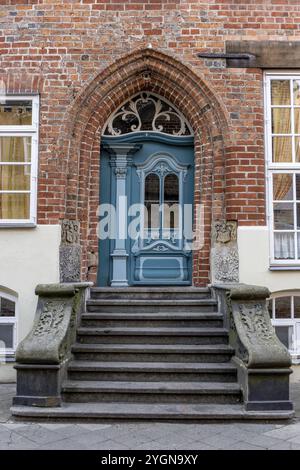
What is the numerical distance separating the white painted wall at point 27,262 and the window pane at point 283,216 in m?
3.18

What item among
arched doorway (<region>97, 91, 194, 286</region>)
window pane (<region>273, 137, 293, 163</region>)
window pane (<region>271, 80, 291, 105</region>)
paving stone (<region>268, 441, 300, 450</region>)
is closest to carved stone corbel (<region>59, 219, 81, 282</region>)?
arched doorway (<region>97, 91, 194, 286</region>)

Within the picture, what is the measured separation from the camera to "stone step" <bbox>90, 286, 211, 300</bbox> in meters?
6.76

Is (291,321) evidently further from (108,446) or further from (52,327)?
(108,446)

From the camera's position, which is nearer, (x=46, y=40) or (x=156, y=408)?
(x=156, y=408)

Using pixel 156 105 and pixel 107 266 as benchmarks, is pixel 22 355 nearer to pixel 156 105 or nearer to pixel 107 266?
pixel 107 266

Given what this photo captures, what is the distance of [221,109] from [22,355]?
174 inches

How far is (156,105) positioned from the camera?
25.1 feet

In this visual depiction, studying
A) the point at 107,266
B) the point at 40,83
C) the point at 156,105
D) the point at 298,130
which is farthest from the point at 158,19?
the point at 107,266

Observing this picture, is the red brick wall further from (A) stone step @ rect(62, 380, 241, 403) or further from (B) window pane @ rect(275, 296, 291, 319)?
(A) stone step @ rect(62, 380, 241, 403)

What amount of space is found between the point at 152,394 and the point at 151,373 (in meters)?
0.35

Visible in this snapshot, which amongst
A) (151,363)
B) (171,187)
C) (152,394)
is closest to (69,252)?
(171,187)

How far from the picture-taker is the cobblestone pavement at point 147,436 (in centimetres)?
415

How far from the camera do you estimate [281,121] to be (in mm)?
7312

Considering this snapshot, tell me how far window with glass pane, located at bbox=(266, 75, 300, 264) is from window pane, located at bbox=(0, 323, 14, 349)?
3961 mm
